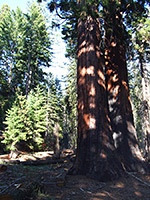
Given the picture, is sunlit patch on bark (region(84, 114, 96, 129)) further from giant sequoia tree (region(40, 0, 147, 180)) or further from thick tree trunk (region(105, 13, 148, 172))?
thick tree trunk (region(105, 13, 148, 172))

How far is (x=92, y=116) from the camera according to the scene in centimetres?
540

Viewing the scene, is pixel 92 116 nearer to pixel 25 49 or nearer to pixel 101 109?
pixel 101 109

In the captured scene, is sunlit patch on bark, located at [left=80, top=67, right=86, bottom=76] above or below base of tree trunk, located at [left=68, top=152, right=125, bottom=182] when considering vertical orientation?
above

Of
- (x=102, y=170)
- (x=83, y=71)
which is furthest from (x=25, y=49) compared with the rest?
(x=102, y=170)

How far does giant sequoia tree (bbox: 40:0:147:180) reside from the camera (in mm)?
4952

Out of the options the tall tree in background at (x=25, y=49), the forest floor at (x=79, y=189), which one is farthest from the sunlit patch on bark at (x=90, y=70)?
the tall tree in background at (x=25, y=49)

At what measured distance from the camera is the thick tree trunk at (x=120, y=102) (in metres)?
5.75

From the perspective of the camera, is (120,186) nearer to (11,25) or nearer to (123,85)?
(123,85)

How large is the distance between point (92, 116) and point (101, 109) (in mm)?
416

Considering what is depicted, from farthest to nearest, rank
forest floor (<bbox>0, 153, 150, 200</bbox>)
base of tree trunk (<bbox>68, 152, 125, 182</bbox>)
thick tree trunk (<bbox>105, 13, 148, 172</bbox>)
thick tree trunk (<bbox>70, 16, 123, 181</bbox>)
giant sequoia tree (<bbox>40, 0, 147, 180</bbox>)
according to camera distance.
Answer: thick tree trunk (<bbox>105, 13, 148, 172</bbox>) < giant sequoia tree (<bbox>40, 0, 147, 180</bbox>) < thick tree trunk (<bbox>70, 16, 123, 181</bbox>) < base of tree trunk (<bbox>68, 152, 125, 182</bbox>) < forest floor (<bbox>0, 153, 150, 200</bbox>)

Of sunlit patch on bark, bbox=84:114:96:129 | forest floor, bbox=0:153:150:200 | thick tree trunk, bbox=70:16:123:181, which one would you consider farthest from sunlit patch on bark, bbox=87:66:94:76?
forest floor, bbox=0:153:150:200

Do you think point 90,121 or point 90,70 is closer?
point 90,121

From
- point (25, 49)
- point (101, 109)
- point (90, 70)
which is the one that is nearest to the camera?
point (101, 109)

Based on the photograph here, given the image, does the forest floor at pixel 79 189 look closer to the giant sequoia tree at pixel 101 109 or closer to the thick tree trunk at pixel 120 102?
the giant sequoia tree at pixel 101 109
